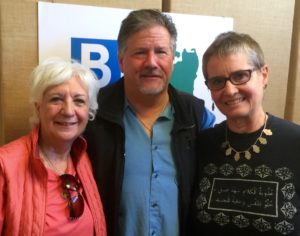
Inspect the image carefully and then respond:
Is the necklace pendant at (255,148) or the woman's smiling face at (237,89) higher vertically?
the woman's smiling face at (237,89)

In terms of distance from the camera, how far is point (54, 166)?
1.36 m

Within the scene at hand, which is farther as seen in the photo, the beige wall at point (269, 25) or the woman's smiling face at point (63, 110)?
the beige wall at point (269, 25)

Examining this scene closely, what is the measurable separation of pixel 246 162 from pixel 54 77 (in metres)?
0.80

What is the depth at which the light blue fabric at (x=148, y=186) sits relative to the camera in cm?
140

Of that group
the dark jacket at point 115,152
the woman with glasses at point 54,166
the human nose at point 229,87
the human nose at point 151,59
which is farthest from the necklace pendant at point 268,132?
the woman with glasses at point 54,166

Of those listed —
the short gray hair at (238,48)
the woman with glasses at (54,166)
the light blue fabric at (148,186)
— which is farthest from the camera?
the light blue fabric at (148,186)

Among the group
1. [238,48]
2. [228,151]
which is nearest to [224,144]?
[228,151]

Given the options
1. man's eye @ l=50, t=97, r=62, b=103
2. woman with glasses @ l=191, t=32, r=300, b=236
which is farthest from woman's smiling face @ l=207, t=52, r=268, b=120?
man's eye @ l=50, t=97, r=62, b=103

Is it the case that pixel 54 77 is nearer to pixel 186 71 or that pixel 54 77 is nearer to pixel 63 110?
pixel 63 110

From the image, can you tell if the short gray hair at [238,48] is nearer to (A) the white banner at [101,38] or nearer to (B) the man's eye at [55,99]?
(A) the white banner at [101,38]

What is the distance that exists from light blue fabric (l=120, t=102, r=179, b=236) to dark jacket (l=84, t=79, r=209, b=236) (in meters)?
0.03

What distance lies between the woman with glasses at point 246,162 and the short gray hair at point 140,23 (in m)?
0.26

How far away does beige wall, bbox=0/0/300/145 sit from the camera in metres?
1.55

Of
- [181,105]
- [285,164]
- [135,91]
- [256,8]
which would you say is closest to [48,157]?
[135,91]
